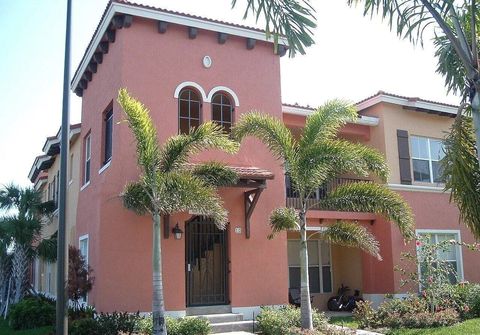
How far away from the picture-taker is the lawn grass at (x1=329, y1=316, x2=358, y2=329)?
14.8 meters

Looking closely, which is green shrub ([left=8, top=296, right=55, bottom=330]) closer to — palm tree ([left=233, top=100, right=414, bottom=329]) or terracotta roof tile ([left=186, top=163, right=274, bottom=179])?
terracotta roof tile ([left=186, top=163, right=274, bottom=179])

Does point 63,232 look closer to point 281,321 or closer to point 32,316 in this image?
point 281,321

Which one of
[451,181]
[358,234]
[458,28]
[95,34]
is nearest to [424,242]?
[358,234]

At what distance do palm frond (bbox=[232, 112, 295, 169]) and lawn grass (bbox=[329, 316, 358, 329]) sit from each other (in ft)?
16.2

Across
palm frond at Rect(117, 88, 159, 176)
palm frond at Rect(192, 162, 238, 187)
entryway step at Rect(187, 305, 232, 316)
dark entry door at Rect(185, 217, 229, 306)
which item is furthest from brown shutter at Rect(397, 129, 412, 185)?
palm frond at Rect(117, 88, 159, 176)

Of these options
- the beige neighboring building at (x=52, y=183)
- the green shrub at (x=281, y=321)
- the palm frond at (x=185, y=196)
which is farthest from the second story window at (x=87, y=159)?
the green shrub at (x=281, y=321)

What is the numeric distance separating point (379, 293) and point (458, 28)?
12.0 metres

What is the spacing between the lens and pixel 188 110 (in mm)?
14875

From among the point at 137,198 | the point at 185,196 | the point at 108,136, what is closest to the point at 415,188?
the point at 108,136

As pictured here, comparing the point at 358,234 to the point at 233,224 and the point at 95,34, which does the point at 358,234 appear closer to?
the point at 233,224

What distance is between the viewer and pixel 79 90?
1875 centimetres

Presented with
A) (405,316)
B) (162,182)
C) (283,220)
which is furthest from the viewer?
(405,316)

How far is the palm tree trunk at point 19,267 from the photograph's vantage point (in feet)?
63.1

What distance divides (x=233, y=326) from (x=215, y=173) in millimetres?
3813
